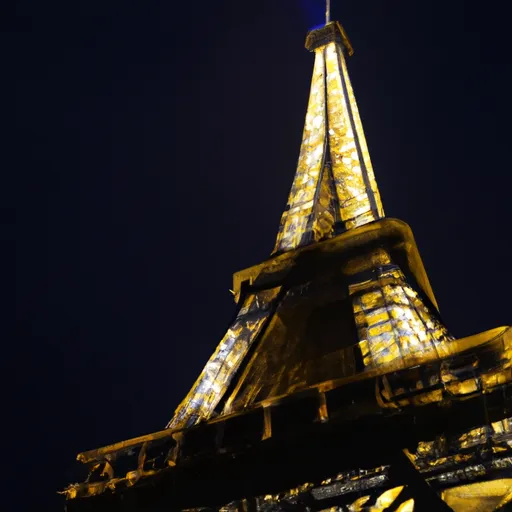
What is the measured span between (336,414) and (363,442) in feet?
1.47

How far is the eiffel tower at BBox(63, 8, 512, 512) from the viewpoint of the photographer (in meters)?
7.53

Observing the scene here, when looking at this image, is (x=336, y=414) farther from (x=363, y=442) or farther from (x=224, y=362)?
(x=224, y=362)

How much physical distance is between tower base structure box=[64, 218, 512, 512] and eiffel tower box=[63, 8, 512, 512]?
0.02 meters

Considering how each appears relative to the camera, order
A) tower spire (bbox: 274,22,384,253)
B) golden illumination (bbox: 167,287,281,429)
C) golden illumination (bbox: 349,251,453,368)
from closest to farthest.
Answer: golden illumination (bbox: 349,251,453,368)
golden illumination (bbox: 167,287,281,429)
tower spire (bbox: 274,22,384,253)

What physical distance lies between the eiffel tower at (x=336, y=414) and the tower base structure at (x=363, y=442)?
16 mm

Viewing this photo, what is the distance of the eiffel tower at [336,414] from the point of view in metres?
7.53

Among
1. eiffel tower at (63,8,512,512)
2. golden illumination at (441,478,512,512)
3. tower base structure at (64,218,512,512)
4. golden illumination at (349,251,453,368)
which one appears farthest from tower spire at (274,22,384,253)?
golden illumination at (441,478,512,512)

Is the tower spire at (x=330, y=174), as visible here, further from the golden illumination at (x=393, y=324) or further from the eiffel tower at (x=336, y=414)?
the golden illumination at (x=393, y=324)

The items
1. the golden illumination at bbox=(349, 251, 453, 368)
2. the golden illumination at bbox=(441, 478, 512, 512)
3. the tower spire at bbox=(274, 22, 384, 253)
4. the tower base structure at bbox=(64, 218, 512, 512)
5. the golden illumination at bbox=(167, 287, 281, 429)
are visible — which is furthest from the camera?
the tower spire at bbox=(274, 22, 384, 253)

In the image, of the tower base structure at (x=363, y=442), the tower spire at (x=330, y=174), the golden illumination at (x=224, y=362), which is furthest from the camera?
the tower spire at (x=330, y=174)

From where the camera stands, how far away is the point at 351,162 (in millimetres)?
16812

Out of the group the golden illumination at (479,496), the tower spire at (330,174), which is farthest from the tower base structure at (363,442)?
the tower spire at (330,174)

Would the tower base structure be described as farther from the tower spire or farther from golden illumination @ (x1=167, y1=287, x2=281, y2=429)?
the tower spire

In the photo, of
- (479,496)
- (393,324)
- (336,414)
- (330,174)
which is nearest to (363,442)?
(336,414)
